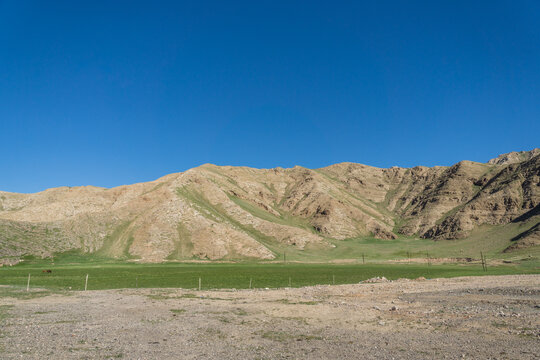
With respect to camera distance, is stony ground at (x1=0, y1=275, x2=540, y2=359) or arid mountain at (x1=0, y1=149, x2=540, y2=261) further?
arid mountain at (x1=0, y1=149, x2=540, y2=261)

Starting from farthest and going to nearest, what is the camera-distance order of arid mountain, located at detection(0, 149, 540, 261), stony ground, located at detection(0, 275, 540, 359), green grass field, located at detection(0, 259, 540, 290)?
1. arid mountain, located at detection(0, 149, 540, 261)
2. green grass field, located at detection(0, 259, 540, 290)
3. stony ground, located at detection(0, 275, 540, 359)

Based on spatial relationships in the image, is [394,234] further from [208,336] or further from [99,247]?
[208,336]

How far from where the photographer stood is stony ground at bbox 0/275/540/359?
15492 mm

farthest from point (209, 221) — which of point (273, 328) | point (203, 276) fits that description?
point (273, 328)

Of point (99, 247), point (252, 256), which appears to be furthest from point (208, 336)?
point (99, 247)

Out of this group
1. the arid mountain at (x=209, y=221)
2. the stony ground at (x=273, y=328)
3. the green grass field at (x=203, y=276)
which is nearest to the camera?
the stony ground at (x=273, y=328)

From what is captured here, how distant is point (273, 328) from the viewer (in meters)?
20.9

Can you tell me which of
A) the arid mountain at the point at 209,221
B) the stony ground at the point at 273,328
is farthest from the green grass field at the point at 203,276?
the arid mountain at the point at 209,221

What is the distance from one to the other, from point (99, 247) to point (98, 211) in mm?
→ 26856

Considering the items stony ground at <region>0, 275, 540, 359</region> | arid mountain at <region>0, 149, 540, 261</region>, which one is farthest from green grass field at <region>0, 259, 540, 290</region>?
arid mountain at <region>0, 149, 540, 261</region>

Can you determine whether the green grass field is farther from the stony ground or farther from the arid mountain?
the arid mountain

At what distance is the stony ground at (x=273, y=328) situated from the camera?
15.5 meters

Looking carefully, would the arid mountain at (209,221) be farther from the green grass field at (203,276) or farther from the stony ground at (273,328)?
the stony ground at (273,328)

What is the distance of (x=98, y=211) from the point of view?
511ft
